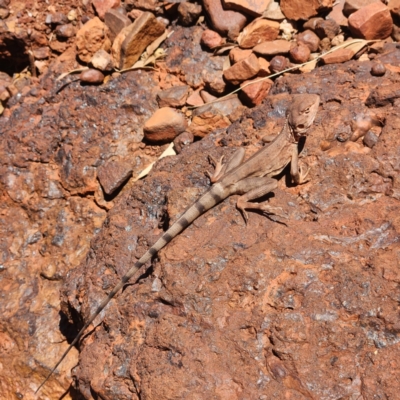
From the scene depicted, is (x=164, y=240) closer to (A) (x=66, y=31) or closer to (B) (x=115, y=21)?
(B) (x=115, y=21)

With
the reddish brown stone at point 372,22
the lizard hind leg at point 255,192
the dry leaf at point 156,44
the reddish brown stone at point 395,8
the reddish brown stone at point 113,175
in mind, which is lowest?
the reddish brown stone at point 395,8

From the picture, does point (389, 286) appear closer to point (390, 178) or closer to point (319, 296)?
point (319, 296)

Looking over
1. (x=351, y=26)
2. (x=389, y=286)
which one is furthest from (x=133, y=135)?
(x=389, y=286)

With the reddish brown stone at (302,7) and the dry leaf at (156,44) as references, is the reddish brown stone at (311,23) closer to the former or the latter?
the reddish brown stone at (302,7)

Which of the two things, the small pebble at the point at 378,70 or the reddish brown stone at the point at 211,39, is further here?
the reddish brown stone at the point at 211,39

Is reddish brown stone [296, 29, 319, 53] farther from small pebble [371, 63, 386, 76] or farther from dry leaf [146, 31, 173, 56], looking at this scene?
dry leaf [146, 31, 173, 56]

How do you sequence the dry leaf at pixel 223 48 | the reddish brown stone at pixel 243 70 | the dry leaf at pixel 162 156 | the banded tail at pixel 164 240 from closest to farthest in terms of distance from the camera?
the banded tail at pixel 164 240, the dry leaf at pixel 162 156, the reddish brown stone at pixel 243 70, the dry leaf at pixel 223 48

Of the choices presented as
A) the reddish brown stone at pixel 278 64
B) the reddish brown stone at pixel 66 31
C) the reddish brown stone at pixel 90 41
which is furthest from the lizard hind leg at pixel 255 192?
the reddish brown stone at pixel 66 31

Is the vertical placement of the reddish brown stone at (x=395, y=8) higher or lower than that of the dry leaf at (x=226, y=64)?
lower
